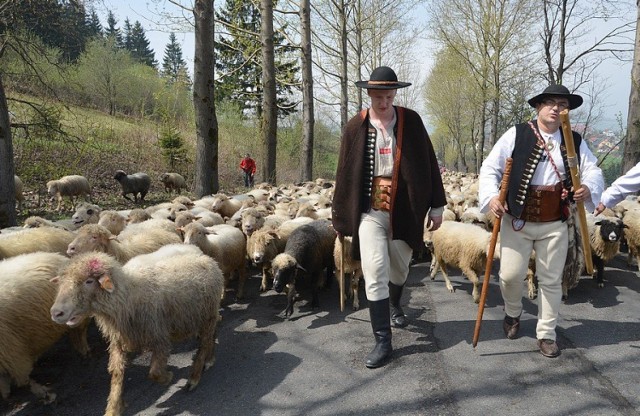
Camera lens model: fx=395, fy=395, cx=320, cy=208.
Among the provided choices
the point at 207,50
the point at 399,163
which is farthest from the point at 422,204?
the point at 207,50

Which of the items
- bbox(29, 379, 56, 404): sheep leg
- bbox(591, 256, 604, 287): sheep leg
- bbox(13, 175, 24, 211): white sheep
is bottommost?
bbox(29, 379, 56, 404): sheep leg

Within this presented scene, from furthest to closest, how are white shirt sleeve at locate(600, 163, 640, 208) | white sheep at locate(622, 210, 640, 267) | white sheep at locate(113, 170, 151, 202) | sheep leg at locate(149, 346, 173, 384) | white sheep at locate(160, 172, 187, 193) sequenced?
white sheep at locate(160, 172, 187, 193), white sheep at locate(113, 170, 151, 202), white sheep at locate(622, 210, 640, 267), white shirt sleeve at locate(600, 163, 640, 208), sheep leg at locate(149, 346, 173, 384)

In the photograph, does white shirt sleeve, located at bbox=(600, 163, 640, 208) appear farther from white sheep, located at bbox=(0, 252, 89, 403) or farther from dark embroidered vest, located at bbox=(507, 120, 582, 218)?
white sheep, located at bbox=(0, 252, 89, 403)

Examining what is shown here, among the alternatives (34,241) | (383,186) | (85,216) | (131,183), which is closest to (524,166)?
(383,186)

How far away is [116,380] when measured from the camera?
302cm

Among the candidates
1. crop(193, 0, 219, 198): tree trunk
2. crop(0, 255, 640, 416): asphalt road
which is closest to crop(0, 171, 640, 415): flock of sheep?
crop(0, 255, 640, 416): asphalt road

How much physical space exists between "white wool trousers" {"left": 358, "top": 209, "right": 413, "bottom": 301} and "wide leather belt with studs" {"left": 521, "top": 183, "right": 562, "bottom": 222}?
1152 millimetres

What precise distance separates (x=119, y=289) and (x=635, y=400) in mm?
3935

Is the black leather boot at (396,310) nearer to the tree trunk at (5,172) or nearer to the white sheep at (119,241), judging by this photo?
the white sheep at (119,241)

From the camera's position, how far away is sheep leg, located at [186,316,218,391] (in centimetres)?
339

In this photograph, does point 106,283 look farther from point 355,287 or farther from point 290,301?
point 355,287

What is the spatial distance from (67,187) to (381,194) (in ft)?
38.6

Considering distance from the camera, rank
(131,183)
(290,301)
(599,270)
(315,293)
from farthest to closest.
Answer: (131,183) < (599,270) < (315,293) < (290,301)

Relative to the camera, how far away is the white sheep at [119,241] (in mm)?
4145
